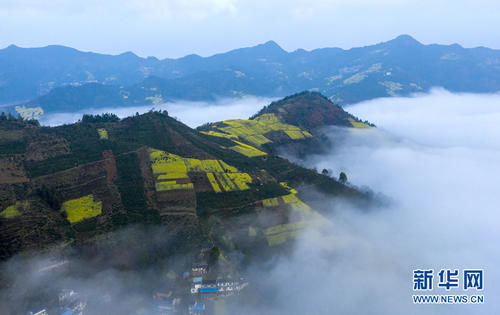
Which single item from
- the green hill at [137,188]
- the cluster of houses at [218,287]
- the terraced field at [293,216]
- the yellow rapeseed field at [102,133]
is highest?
the yellow rapeseed field at [102,133]

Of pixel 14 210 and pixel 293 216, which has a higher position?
pixel 14 210

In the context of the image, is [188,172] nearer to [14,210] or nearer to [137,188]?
[137,188]

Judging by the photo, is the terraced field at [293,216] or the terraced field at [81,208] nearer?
the terraced field at [81,208]

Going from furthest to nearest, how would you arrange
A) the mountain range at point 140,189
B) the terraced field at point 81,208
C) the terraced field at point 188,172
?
the terraced field at point 188,172, the terraced field at point 81,208, the mountain range at point 140,189

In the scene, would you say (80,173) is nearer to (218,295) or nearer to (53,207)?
(53,207)

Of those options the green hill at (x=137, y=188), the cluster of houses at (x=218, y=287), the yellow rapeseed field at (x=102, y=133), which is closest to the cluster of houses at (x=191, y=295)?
the cluster of houses at (x=218, y=287)

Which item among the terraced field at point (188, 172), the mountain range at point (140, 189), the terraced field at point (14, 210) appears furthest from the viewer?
the terraced field at point (188, 172)

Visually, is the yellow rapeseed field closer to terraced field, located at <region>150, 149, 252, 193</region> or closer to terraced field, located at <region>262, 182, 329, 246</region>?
terraced field, located at <region>150, 149, 252, 193</region>

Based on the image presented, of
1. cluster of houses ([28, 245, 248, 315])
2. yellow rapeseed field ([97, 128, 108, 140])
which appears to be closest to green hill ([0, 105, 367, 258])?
yellow rapeseed field ([97, 128, 108, 140])

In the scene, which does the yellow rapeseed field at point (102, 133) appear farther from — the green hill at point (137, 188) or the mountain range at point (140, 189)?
the mountain range at point (140, 189)

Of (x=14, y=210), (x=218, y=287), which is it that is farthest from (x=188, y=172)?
(x=14, y=210)

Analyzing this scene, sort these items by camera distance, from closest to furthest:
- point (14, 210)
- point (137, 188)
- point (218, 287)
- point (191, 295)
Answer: point (191, 295)
point (218, 287)
point (14, 210)
point (137, 188)
